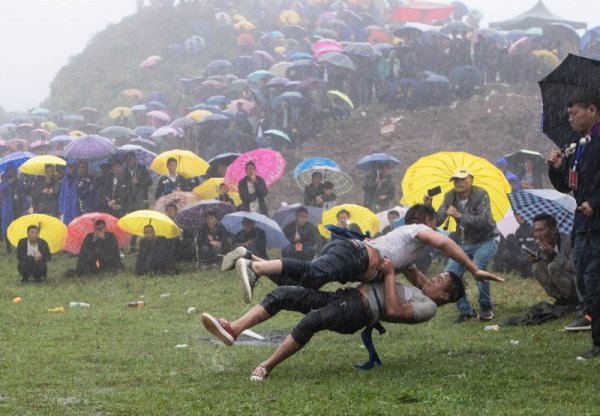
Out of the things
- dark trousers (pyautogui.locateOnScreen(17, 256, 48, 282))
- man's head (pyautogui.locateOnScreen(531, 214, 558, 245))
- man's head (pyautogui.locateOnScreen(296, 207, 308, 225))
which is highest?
man's head (pyautogui.locateOnScreen(531, 214, 558, 245))

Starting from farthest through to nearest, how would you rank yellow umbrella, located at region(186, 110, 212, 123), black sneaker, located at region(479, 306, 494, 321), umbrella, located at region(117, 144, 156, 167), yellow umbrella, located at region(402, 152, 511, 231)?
1. yellow umbrella, located at region(186, 110, 212, 123)
2. umbrella, located at region(117, 144, 156, 167)
3. yellow umbrella, located at region(402, 152, 511, 231)
4. black sneaker, located at region(479, 306, 494, 321)

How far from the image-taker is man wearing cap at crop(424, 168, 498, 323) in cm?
1073

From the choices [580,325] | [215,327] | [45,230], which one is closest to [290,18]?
[45,230]

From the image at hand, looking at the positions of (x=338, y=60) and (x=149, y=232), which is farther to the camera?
(x=338, y=60)

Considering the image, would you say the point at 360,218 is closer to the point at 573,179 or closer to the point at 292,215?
the point at 292,215

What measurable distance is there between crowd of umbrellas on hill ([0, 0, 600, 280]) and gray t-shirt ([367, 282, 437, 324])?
14.4ft

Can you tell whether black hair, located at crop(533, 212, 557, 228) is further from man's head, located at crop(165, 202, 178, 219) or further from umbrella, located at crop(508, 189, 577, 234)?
man's head, located at crop(165, 202, 178, 219)

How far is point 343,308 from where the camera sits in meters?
7.46

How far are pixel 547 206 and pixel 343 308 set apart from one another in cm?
445

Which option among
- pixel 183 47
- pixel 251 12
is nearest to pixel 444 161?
pixel 183 47

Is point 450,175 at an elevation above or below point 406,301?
above

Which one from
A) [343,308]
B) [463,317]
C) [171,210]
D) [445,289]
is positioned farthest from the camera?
[171,210]

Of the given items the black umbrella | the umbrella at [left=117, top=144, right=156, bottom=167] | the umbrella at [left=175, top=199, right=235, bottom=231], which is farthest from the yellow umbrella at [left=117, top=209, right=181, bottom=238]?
the black umbrella

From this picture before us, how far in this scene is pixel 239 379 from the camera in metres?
7.46
